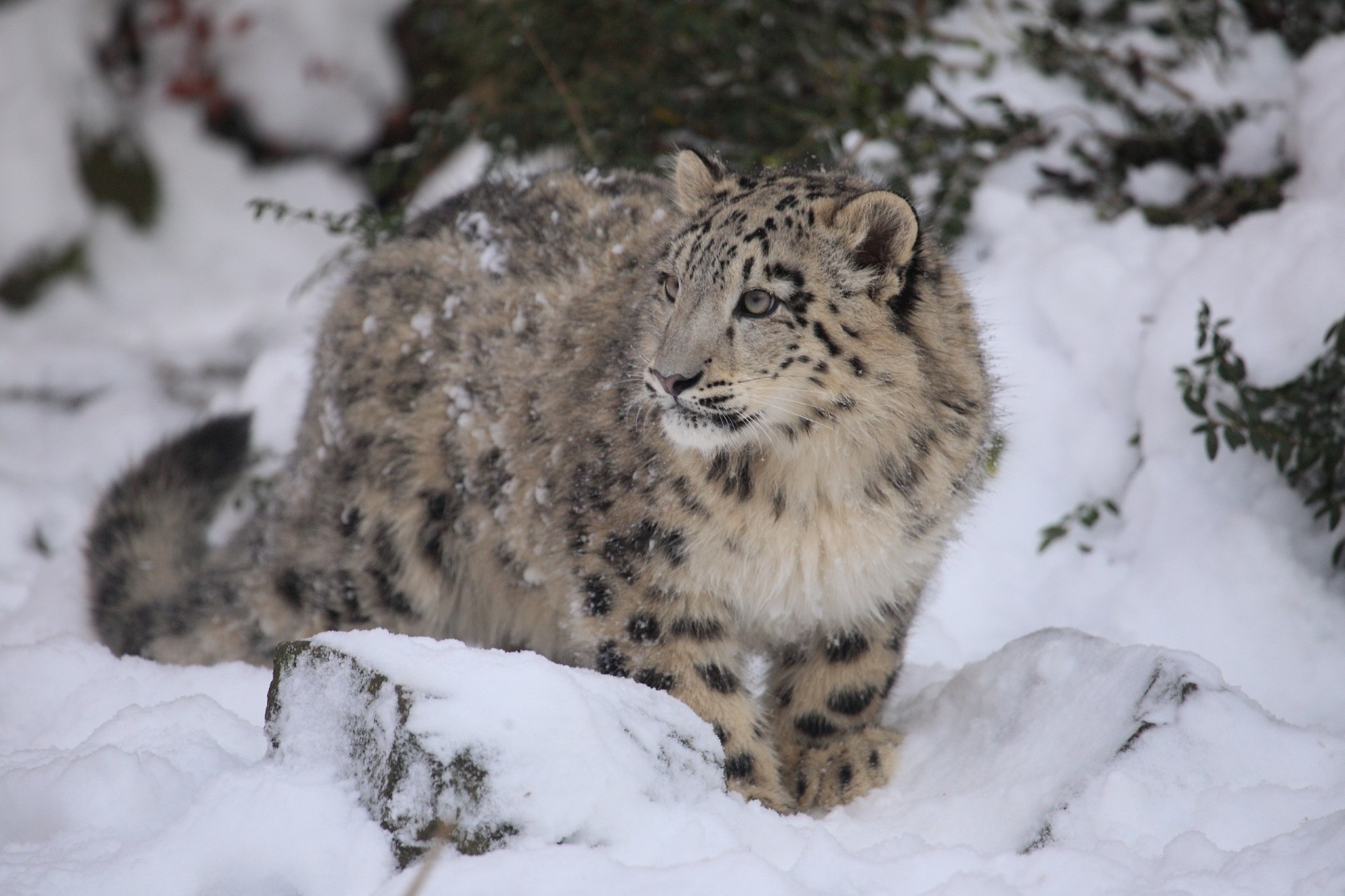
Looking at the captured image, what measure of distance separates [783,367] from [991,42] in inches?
192

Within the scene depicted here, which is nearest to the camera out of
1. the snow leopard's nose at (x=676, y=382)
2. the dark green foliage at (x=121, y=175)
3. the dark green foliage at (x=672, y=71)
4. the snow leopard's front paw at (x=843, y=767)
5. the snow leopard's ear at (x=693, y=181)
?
the snow leopard's nose at (x=676, y=382)

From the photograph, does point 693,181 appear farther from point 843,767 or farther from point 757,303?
point 843,767

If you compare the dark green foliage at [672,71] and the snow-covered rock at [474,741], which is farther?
the dark green foliage at [672,71]

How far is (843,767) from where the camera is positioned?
10.8ft

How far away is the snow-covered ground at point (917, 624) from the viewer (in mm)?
2363

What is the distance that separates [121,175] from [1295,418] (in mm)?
6944

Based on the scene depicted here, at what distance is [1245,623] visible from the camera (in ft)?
13.8

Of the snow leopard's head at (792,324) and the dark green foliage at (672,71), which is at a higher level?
the snow leopard's head at (792,324)

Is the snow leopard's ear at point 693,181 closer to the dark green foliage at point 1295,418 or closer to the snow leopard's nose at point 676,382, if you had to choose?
the snow leopard's nose at point 676,382

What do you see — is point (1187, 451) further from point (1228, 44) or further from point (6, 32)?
point (6, 32)

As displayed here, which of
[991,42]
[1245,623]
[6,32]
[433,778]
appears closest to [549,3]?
[991,42]

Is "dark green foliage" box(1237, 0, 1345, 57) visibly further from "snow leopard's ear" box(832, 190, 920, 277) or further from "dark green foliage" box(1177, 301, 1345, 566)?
"snow leopard's ear" box(832, 190, 920, 277)

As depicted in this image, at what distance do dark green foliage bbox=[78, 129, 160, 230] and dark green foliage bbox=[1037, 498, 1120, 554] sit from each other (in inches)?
239

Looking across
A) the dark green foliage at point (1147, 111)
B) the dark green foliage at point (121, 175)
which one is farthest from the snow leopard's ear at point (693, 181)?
the dark green foliage at point (121, 175)
